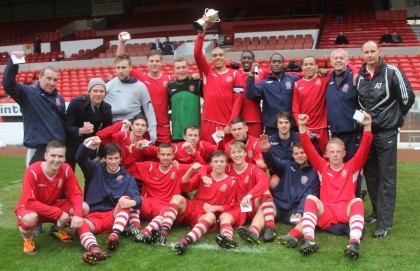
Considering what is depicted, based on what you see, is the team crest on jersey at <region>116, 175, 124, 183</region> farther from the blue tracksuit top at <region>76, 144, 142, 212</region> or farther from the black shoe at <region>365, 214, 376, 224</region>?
the black shoe at <region>365, 214, 376, 224</region>

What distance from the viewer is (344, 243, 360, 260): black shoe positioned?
416 centimetres

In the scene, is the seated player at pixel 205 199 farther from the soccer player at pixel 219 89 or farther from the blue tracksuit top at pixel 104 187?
the soccer player at pixel 219 89

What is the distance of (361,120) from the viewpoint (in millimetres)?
4430

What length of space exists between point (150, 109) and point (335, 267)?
2910 millimetres

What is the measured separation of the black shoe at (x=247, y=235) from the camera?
4578 millimetres

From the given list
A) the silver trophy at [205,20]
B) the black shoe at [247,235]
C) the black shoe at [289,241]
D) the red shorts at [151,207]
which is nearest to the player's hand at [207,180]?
the red shorts at [151,207]

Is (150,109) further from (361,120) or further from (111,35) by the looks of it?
(111,35)

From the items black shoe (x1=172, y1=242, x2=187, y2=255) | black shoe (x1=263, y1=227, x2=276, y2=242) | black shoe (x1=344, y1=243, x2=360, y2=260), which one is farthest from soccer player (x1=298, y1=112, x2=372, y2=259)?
black shoe (x1=172, y1=242, x2=187, y2=255)

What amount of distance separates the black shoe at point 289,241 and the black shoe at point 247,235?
0.84 ft

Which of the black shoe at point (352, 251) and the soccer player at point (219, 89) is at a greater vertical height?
the soccer player at point (219, 89)

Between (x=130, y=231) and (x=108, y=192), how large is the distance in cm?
51

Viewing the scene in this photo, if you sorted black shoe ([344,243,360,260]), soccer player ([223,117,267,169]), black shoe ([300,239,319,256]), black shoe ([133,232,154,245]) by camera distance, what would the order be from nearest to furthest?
black shoe ([344,243,360,260])
black shoe ([300,239,319,256])
black shoe ([133,232,154,245])
soccer player ([223,117,267,169])

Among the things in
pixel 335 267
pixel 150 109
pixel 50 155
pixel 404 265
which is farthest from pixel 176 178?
pixel 404 265

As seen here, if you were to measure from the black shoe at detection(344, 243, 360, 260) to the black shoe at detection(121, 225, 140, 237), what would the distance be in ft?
6.55
